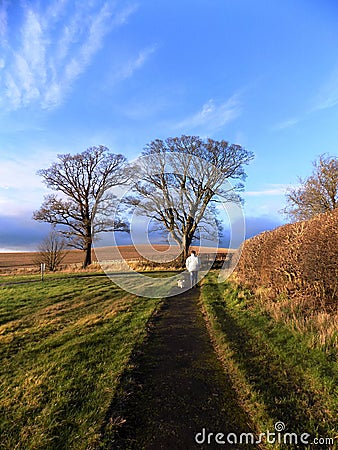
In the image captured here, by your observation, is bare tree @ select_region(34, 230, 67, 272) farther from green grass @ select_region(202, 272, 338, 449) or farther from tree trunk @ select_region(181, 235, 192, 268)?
green grass @ select_region(202, 272, 338, 449)

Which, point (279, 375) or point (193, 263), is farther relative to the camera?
point (193, 263)

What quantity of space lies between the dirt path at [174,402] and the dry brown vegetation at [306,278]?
90.6 inches

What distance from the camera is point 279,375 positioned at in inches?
180

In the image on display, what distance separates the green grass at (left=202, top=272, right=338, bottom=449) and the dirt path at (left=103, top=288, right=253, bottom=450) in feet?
0.83

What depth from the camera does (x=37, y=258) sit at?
26734 millimetres

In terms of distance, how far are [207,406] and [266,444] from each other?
911 millimetres

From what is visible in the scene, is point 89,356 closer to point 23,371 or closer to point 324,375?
point 23,371

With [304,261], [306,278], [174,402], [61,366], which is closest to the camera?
[174,402]

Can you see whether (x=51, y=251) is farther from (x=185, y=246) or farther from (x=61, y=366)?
(x=61, y=366)

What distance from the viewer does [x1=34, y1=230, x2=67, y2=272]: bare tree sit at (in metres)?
26.2

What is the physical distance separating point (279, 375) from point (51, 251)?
83.4 ft

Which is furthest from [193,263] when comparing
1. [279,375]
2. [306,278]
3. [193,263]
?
[279,375]

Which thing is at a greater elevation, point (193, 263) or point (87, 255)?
point (87, 255)

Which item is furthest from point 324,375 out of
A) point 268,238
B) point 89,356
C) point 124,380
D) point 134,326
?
point 268,238
